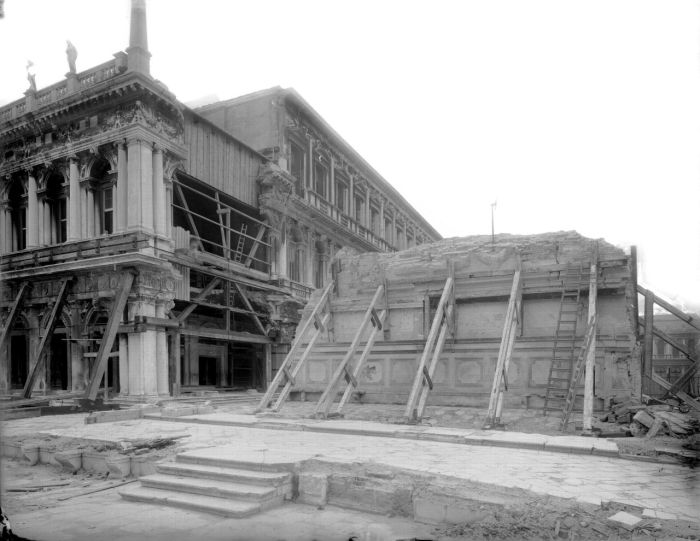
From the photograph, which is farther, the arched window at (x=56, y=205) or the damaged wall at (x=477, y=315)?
the arched window at (x=56, y=205)

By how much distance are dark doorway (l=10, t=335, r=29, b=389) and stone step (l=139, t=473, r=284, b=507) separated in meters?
16.4

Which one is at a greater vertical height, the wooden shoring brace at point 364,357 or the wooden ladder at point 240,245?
the wooden ladder at point 240,245

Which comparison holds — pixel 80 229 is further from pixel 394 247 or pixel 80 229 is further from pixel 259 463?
pixel 394 247

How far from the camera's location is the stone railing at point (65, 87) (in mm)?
18828

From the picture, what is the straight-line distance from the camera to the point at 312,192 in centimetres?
2902

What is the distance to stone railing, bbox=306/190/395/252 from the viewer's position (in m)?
29.3

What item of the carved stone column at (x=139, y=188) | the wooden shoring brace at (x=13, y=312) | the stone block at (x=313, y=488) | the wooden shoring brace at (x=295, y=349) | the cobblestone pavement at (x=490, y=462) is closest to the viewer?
the cobblestone pavement at (x=490, y=462)

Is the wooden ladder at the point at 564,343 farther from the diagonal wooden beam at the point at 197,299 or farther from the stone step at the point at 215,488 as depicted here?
the diagonal wooden beam at the point at 197,299

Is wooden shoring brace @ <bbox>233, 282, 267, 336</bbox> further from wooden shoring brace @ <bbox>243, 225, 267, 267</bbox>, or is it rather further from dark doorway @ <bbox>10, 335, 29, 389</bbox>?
dark doorway @ <bbox>10, 335, 29, 389</bbox>

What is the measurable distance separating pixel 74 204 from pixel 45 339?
4.81m

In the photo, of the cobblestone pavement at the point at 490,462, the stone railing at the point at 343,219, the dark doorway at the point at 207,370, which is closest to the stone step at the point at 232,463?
the cobblestone pavement at the point at 490,462

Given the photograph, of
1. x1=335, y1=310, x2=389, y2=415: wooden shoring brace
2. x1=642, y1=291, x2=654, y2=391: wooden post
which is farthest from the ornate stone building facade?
x1=642, y1=291, x2=654, y2=391: wooden post

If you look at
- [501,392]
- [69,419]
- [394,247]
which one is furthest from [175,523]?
[394,247]

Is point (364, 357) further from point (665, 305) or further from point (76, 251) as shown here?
point (76, 251)
